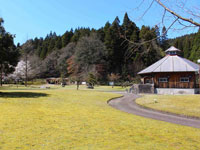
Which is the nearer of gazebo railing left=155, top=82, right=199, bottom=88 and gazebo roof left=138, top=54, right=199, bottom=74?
gazebo railing left=155, top=82, right=199, bottom=88

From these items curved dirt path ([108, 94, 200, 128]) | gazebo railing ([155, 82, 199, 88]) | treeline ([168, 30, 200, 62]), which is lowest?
curved dirt path ([108, 94, 200, 128])

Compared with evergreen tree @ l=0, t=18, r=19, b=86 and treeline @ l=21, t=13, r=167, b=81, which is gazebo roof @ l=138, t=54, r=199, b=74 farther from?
evergreen tree @ l=0, t=18, r=19, b=86

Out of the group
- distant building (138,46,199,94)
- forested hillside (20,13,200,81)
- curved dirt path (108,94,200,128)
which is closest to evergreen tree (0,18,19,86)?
curved dirt path (108,94,200,128)

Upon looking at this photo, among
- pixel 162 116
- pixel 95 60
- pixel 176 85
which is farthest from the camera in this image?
pixel 95 60

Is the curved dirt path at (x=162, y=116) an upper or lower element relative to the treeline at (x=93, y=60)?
lower

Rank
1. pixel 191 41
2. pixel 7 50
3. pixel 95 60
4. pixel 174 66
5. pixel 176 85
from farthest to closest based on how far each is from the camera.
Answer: pixel 95 60 < pixel 174 66 < pixel 176 85 < pixel 7 50 < pixel 191 41

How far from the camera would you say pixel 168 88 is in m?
30.4

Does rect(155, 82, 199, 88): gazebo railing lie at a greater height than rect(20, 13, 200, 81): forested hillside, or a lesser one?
lesser

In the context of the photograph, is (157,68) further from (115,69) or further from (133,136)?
(115,69)

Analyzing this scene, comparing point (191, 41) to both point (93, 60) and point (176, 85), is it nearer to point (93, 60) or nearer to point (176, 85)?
point (176, 85)

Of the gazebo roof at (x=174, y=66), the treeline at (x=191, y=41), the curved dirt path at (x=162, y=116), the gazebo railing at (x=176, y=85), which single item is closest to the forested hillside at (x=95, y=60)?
the treeline at (x=191, y=41)

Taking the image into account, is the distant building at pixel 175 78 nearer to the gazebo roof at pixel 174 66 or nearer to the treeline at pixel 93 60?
the gazebo roof at pixel 174 66

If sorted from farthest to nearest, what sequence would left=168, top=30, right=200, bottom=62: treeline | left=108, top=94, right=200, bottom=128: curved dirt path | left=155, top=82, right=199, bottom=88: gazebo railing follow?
left=155, top=82, right=199, bottom=88: gazebo railing
left=108, top=94, right=200, bottom=128: curved dirt path
left=168, top=30, right=200, bottom=62: treeline

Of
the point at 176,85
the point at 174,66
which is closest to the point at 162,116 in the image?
the point at 176,85
